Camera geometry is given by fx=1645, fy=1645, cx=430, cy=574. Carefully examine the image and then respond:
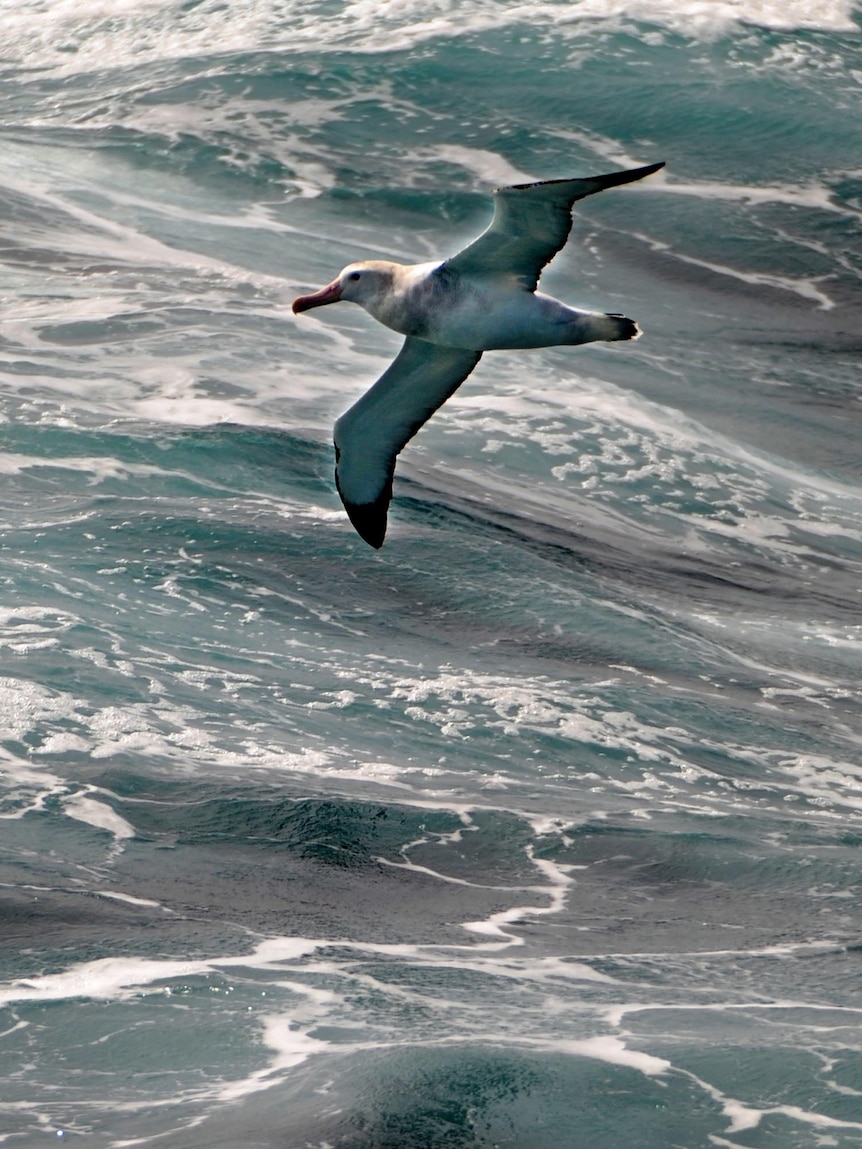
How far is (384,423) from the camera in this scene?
48.5ft

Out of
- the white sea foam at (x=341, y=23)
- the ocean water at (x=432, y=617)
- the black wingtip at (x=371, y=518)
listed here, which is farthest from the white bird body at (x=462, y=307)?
the white sea foam at (x=341, y=23)

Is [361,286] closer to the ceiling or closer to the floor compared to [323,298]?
closer to the ceiling

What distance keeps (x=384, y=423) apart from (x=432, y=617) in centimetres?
817

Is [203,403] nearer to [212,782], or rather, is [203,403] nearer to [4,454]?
[4,454]

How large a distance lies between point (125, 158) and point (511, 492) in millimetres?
19253

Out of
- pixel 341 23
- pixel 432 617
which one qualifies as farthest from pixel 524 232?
pixel 341 23

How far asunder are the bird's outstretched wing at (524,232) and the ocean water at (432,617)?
20.7 feet

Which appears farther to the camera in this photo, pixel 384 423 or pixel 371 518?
pixel 371 518

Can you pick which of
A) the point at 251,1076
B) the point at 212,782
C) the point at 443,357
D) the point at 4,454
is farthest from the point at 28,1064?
the point at 4,454

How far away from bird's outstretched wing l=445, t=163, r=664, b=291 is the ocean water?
6295 mm

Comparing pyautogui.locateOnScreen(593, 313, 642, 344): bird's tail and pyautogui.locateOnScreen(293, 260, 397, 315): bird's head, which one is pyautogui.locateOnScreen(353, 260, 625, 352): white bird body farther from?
pyautogui.locateOnScreen(593, 313, 642, 344): bird's tail

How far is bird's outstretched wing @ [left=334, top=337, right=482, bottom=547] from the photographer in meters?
14.4

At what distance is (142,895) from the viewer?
628 inches

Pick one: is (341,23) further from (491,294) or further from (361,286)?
(491,294)
